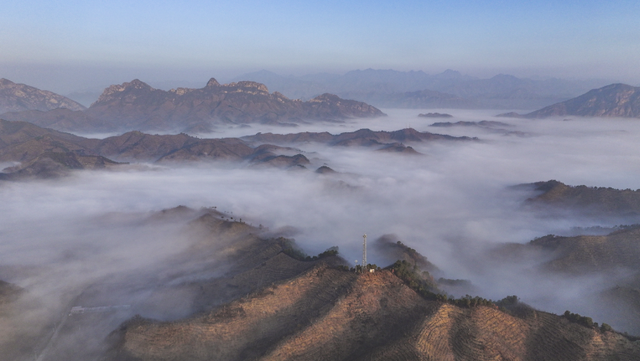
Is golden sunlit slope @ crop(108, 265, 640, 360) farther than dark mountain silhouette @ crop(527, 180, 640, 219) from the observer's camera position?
No

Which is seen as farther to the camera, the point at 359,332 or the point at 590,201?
the point at 590,201

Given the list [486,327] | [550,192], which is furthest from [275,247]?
[550,192]

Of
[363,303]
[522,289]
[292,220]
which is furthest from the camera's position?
[292,220]

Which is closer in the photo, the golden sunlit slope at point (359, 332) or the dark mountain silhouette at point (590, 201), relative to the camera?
the golden sunlit slope at point (359, 332)

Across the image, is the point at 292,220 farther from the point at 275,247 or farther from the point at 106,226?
the point at 106,226

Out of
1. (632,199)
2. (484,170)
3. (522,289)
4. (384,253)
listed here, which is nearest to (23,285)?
(384,253)

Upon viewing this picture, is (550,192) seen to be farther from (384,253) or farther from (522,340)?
(522,340)

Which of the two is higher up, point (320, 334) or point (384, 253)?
point (320, 334)

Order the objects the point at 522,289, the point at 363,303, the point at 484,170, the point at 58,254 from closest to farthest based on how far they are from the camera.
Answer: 1. the point at 363,303
2. the point at 522,289
3. the point at 58,254
4. the point at 484,170

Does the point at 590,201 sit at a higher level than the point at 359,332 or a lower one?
higher

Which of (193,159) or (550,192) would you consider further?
(193,159)
